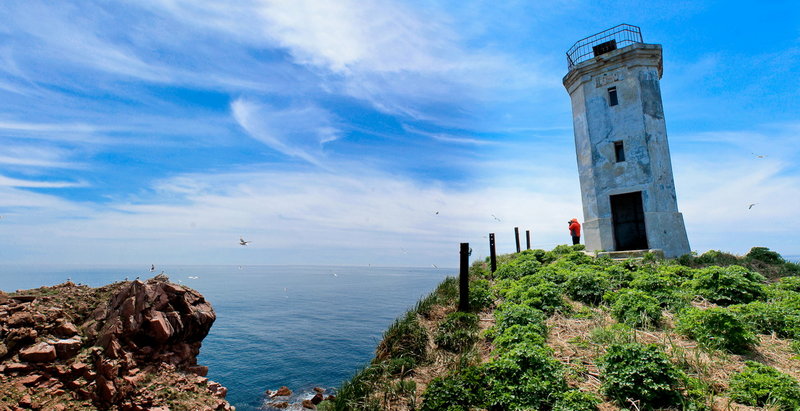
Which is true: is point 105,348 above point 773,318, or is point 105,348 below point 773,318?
below

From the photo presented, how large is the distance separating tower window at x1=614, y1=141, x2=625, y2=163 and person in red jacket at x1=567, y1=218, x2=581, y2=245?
5446 millimetres

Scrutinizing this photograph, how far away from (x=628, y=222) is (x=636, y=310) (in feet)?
42.0

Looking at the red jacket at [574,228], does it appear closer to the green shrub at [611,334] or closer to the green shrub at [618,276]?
the green shrub at [618,276]

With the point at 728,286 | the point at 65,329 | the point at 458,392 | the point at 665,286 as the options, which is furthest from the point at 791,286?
the point at 65,329

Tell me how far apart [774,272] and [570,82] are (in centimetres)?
1340

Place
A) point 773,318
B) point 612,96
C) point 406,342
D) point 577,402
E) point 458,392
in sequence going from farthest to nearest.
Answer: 1. point 612,96
2. point 406,342
3. point 773,318
4. point 458,392
5. point 577,402

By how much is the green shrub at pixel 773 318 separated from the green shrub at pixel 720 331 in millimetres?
556

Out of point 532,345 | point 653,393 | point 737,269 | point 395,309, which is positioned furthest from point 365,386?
point 395,309

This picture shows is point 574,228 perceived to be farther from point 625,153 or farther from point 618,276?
point 618,276

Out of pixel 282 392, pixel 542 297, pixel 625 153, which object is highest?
pixel 625 153

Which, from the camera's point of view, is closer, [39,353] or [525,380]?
[525,380]

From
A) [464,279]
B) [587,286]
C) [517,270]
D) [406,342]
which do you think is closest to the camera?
[406,342]

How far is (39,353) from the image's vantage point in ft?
29.1

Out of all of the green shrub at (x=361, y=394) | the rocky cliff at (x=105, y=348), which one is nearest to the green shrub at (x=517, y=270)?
the green shrub at (x=361, y=394)
